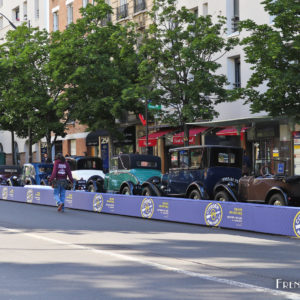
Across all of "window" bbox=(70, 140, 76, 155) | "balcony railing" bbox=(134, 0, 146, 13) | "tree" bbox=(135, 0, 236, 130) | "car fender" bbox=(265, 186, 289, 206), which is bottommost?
"car fender" bbox=(265, 186, 289, 206)

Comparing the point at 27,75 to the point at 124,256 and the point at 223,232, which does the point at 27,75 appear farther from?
the point at 124,256

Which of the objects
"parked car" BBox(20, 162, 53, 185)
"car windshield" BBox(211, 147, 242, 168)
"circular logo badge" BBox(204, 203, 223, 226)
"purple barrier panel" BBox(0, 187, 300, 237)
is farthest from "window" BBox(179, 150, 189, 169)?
"parked car" BBox(20, 162, 53, 185)

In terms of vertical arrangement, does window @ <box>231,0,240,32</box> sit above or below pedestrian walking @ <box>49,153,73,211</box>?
above

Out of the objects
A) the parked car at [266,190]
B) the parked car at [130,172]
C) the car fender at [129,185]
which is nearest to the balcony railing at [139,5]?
the parked car at [130,172]

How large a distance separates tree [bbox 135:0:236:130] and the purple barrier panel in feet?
24.8

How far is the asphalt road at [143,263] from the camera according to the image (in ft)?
23.1

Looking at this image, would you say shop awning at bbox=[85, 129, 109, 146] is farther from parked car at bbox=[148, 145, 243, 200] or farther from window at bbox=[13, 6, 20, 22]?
parked car at bbox=[148, 145, 243, 200]

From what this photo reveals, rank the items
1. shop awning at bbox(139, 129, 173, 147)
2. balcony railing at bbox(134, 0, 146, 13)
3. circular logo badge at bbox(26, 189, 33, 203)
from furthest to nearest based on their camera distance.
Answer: balcony railing at bbox(134, 0, 146, 13), shop awning at bbox(139, 129, 173, 147), circular logo badge at bbox(26, 189, 33, 203)

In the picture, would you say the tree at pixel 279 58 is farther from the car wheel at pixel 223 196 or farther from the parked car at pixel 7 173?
the parked car at pixel 7 173

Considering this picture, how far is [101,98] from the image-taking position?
3334cm

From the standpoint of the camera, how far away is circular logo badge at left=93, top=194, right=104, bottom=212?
2017cm

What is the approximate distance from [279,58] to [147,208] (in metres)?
6.88

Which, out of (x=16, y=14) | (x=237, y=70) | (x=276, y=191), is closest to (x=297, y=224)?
(x=276, y=191)

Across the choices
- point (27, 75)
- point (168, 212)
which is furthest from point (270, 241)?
point (27, 75)
